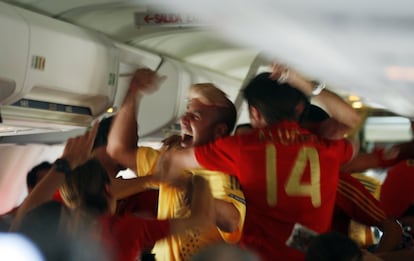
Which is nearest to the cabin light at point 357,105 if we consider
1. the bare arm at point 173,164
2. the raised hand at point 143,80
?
the bare arm at point 173,164

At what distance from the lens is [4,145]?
182 cm

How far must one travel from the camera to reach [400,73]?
0.84 metres

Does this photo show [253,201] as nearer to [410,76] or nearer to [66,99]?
[410,76]

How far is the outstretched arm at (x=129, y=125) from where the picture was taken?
145cm

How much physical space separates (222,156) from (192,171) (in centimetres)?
8

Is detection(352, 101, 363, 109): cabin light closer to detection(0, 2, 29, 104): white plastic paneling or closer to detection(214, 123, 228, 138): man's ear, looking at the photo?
detection(214, 123, 228, 138): man's ear

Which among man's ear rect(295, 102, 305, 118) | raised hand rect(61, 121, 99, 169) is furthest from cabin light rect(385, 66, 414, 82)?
raised hand rect(61, 121, 99, 169)

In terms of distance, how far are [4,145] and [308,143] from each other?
1.03m

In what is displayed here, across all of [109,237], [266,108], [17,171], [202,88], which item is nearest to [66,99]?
[17,171]

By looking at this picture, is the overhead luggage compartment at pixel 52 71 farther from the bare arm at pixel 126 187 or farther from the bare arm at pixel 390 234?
the bare arm at pixel 390 234

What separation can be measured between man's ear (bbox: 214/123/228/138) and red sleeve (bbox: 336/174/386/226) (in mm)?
328

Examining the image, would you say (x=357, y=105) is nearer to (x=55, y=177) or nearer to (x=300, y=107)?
(x=300, y=107)

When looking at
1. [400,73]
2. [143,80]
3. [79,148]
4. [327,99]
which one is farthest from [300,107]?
[79,148]

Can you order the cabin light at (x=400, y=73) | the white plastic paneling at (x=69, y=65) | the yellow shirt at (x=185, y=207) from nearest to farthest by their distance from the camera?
the cabin light at (x=400, y=73) → the yellow shirt at (x=185, y=207) → the white plastic paneling at (x=69, y=65)
